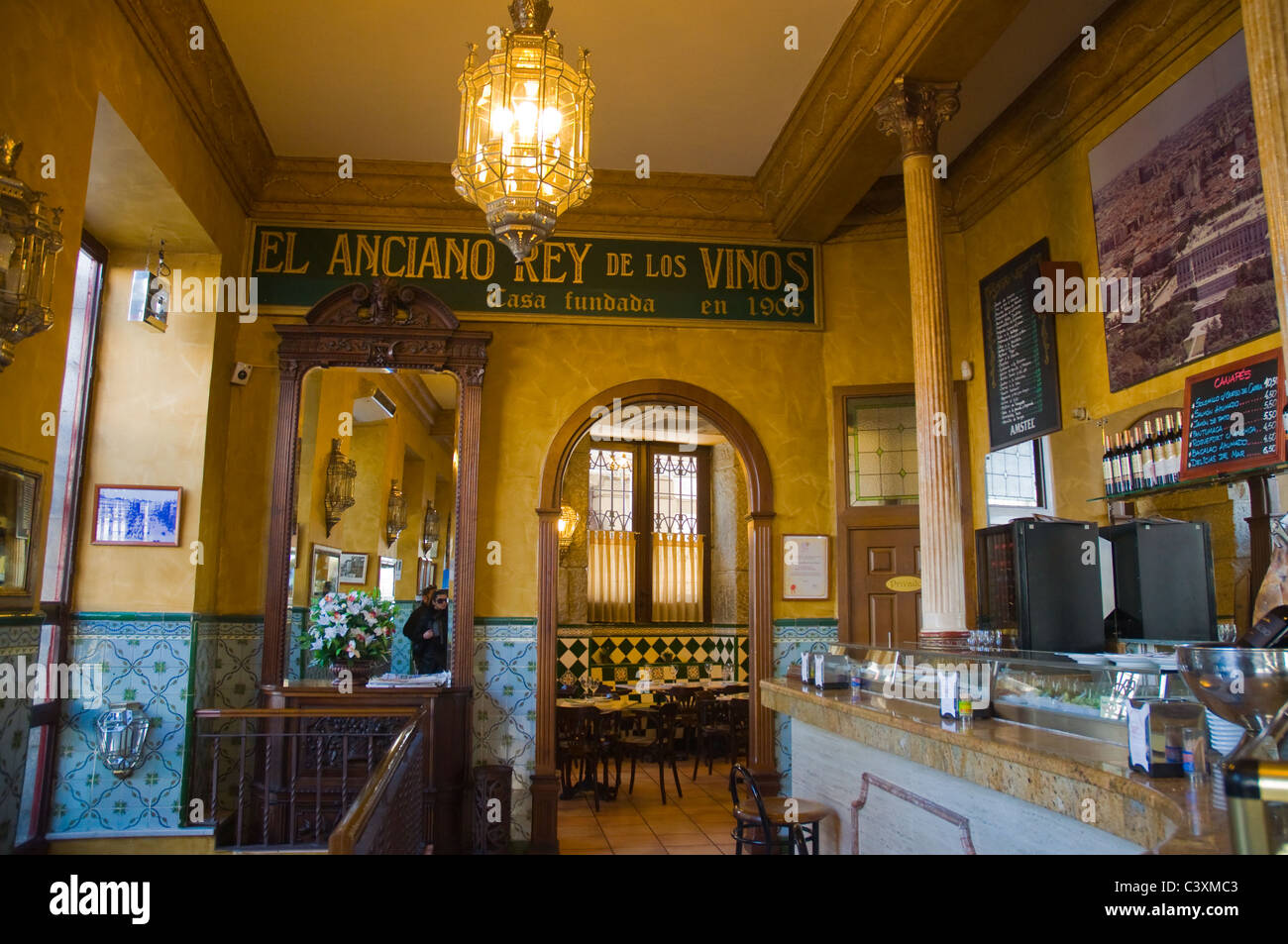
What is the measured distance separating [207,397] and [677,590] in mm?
7357

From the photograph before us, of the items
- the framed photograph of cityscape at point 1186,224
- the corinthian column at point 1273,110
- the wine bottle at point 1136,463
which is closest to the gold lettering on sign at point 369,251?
the framed photograph of cityscape at point 1186,224

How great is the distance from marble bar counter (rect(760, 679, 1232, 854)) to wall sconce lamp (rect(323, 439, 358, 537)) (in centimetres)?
402

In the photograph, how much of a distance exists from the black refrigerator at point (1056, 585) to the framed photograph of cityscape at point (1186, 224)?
62.5 inches

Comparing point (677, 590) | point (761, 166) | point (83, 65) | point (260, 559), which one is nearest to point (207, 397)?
point (260, 559)

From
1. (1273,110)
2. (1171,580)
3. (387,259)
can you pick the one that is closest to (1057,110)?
(1273,110)

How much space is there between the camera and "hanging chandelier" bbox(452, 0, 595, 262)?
12.7ft

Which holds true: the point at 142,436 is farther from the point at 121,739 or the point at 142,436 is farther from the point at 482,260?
the point at 482,260

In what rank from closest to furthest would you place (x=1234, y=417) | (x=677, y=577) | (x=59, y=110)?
(x=59, y=110), (x=1234, y=417), (x=677, y=577)

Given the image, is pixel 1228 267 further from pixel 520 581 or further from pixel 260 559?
pixel 260 559

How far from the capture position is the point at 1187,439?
5.04 m

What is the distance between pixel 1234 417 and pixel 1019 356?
2257 millimetres

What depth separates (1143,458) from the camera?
214 inches

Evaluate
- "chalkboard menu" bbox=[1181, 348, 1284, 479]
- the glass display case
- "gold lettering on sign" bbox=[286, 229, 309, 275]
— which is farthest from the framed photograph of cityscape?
"gold lettering on sign" bbox=[286, 229, 309, 275]

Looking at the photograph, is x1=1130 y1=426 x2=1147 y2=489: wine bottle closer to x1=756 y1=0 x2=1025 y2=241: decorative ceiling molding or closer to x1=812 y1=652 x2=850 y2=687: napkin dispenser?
x1=812 y1=652 x2=850 y2=687: napkin dispenser
